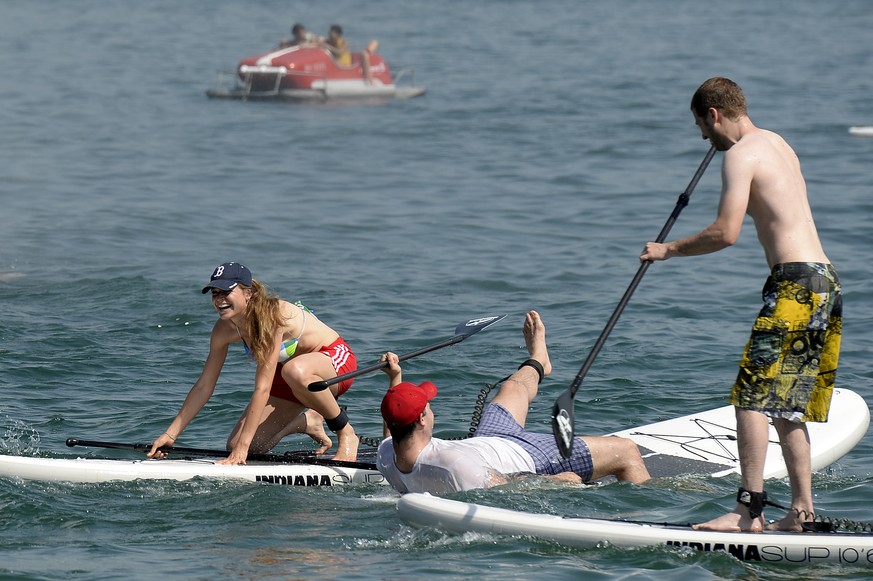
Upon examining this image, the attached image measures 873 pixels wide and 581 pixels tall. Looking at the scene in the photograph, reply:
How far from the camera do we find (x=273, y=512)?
6.89 meters

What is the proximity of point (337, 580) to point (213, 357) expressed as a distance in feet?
6.36

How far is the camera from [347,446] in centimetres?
762

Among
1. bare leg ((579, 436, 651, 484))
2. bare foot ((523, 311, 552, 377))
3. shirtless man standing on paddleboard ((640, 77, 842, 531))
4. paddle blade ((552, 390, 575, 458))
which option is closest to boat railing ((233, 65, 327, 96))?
bare foot ((523, 311, 552, 377))

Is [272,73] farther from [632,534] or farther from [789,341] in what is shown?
[789,341]

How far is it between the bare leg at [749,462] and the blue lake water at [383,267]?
0.58ft

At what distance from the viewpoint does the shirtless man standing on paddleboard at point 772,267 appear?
5.60 meters

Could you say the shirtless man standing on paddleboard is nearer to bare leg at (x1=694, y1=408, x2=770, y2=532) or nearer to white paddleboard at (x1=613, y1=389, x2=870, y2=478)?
bare leg at (x1=694, y1=408, x2=770, y2=532)

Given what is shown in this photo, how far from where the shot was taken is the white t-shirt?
6.31 metres

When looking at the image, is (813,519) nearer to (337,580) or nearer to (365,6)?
(337,580)

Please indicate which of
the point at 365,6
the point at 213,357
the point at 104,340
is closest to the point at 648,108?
the point at 104,340

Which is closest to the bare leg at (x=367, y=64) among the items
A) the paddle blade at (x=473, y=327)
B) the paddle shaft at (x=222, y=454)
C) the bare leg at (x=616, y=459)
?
the paddle blade at (x=473, y=327)

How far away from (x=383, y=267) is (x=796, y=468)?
806cm

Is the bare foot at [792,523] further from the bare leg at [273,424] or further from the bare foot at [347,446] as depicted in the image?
the bare leg at [273,424]

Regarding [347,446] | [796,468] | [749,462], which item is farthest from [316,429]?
[796,468]
